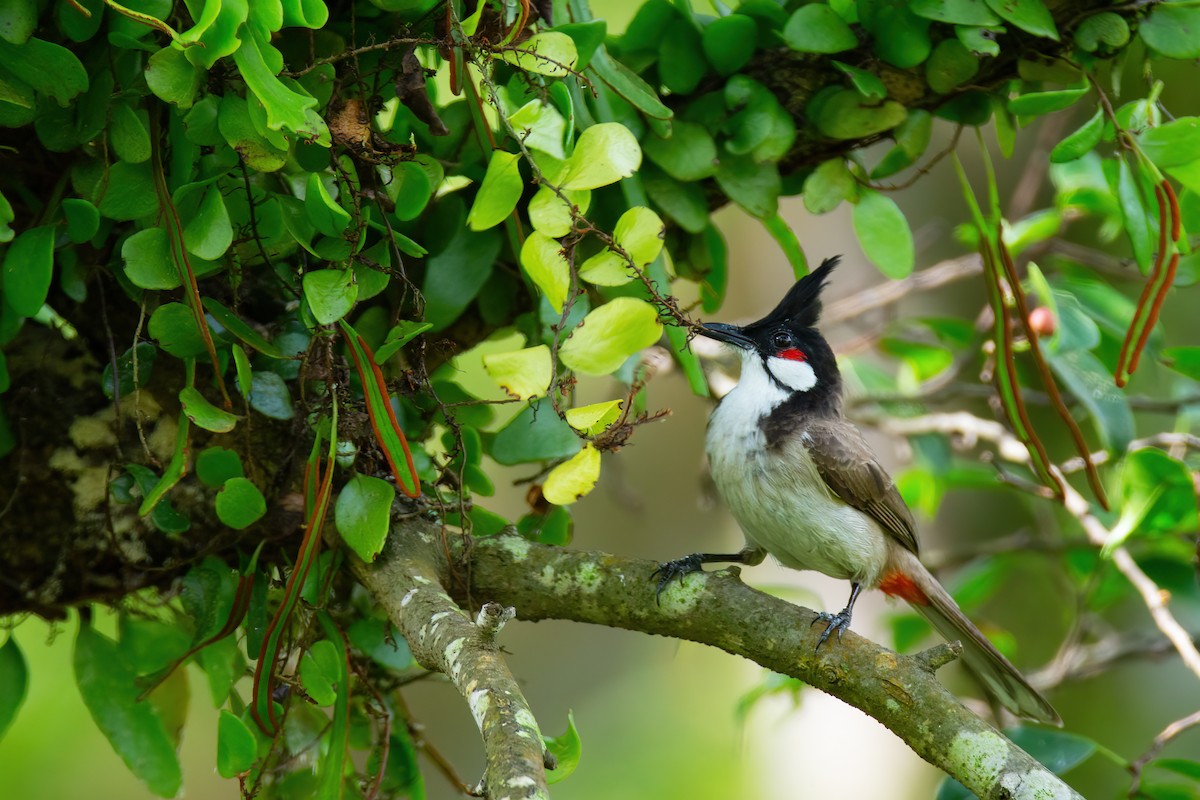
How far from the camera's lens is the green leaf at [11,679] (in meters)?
1.77

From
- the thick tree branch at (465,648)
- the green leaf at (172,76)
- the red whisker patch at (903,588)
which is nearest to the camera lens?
the thick tree branch at (465,648)

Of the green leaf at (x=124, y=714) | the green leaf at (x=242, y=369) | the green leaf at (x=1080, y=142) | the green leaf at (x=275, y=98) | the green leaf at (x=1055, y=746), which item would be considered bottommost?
the green leaf at (x=1055, y=746)

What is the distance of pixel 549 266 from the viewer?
144 centimetres

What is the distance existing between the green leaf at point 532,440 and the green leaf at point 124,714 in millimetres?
713

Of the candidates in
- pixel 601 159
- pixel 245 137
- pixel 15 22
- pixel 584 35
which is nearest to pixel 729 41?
pixel 584 35

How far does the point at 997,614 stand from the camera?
4691 mm

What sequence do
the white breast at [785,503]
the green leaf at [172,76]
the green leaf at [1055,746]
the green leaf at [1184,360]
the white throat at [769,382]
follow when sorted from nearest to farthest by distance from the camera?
the green leaf at [172,76]
the green leaf at [1055,746]
the green leaf at [1184,360]
the white breast at [785,503]
the white throat at [769,382]

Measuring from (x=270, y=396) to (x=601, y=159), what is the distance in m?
0.58

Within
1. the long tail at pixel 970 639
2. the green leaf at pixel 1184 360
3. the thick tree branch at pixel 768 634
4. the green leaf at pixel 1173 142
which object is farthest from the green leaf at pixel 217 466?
the green leaf at pixel 1184 360

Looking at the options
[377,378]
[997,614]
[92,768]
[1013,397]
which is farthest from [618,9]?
[92,768]

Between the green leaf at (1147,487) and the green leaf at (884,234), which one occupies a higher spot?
the green leaf at (884,234)

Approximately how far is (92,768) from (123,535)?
13.5 ft

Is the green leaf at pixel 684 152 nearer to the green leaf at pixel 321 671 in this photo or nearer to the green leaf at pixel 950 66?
the green leaf at pixel 950 66

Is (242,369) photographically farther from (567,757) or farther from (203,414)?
(567,757)
